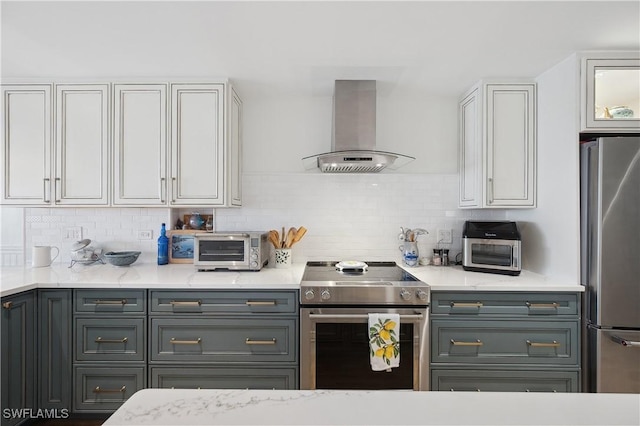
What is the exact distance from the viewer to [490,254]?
8.34ft

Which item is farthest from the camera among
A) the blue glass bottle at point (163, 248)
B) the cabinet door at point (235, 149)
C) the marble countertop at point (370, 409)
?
the blue glass bottle at point (163, 248)

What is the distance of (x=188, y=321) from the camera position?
2.18m

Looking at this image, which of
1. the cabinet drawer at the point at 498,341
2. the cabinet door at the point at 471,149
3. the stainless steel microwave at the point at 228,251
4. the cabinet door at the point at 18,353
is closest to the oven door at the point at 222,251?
the stainless steel microwave at the point at 228,251

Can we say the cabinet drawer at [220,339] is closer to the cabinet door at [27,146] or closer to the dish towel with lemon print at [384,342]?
the dish towel with lemon print at [384,342]

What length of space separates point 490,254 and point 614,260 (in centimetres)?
70

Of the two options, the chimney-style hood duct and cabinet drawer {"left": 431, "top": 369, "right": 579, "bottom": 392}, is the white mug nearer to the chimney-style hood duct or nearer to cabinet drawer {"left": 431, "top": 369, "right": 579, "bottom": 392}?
the chimney-style hood duct

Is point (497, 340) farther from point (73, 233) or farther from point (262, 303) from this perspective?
point (73, 233)

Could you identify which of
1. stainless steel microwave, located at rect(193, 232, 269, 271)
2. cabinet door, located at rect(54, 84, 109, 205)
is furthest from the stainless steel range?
cabinet door, located at rect(54, 84, 109, 205)

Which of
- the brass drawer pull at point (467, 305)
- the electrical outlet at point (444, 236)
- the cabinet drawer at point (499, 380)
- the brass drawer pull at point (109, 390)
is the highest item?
the electrical outlet at point (444, 236)

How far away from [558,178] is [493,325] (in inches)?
41.6

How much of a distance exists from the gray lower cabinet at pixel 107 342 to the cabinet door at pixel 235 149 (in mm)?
978

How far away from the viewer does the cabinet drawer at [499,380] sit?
2145 millimetres

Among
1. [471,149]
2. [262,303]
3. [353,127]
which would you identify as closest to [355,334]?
[262,303]

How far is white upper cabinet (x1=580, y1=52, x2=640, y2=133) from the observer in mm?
2125
